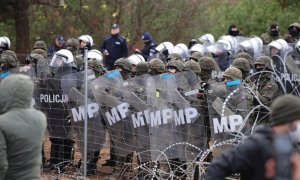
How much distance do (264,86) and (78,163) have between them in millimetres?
2842

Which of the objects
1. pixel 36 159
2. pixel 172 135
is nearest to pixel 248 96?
pixel 172 135

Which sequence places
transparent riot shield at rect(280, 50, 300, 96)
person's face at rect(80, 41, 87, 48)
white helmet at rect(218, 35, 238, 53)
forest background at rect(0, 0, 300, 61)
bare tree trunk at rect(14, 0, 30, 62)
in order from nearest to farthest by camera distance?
transparent riot shield at rect(280, 50, 300, 96)
person's face at rect(80, 41, 87, 48)
white helmet at rect(218, 35, 238, 53)
bare tree trunk at rect(14, 0, 30, 62)
forest background at rect(0, 0, 300, 61)

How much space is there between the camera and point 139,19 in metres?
21.6

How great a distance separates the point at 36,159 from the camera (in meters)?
5.70

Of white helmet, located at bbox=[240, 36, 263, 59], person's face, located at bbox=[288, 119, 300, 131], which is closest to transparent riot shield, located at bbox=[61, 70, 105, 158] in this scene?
person's face, located at bbox=[288, 119, 300, 131]

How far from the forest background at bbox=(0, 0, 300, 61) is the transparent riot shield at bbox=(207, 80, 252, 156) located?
11.7 metres

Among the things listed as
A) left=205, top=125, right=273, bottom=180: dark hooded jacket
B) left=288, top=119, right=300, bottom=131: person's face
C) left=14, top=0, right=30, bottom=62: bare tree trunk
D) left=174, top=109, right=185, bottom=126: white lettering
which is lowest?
left=205, top=125, right=273, bottom=180: dark hooded jacket

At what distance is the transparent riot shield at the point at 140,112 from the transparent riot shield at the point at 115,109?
67mm

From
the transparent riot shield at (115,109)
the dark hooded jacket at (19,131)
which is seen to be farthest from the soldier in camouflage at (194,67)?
the dark hooded jacket at (19,131)

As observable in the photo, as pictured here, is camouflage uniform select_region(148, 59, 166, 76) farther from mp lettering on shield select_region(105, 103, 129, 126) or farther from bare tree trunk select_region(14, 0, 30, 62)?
bare tree trunk select_region(14, 0, 30, 62)

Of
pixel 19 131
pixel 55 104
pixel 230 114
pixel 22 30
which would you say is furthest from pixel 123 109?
pixel 22 30

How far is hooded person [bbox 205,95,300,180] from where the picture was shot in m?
4.57

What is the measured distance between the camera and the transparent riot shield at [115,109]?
9.25 meters

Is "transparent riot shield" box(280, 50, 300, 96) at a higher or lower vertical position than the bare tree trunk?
lower
